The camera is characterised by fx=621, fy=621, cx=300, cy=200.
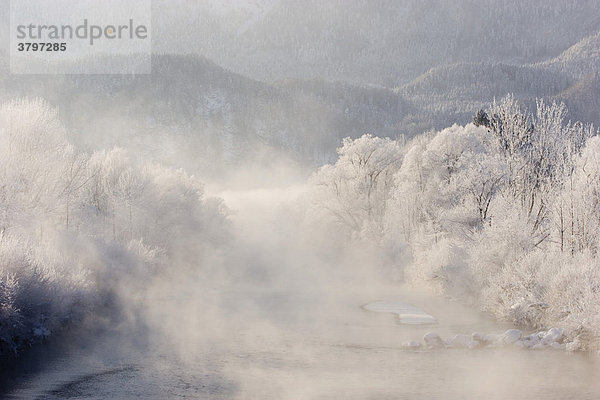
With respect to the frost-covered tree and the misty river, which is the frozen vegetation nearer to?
the frost-covered tree

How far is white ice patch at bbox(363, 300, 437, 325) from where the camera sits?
40.3 m

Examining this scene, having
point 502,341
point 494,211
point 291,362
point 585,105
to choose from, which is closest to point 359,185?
point 494,211

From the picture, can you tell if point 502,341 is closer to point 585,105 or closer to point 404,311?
point 404,311

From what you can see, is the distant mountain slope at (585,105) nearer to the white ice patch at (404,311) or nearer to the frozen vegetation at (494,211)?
the frozen vegetation at (494,211)

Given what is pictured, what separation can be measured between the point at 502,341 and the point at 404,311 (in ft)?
37.0

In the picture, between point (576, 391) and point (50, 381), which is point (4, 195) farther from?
point (576, 391)

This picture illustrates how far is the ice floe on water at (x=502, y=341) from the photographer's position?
32656mm

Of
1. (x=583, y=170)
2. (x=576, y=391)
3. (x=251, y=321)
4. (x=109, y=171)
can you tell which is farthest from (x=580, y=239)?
(x=109, y=171)

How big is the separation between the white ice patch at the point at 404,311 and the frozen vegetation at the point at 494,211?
4.31m

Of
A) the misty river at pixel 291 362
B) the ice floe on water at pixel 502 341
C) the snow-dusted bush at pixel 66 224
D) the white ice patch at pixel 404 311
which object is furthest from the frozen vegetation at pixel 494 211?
the snow-dusted bush at pixel 66 224

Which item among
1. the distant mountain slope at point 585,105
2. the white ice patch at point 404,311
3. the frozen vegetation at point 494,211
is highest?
the distant mountain slope at point 585,105

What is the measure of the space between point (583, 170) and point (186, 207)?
4792cm

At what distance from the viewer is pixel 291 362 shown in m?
29.9

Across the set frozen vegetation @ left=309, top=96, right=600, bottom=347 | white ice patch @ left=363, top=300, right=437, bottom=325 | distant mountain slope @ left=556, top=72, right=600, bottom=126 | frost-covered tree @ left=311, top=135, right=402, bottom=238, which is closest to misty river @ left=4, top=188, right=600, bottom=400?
white ice patch @ left=363, top=300, right=437, bottom=325
